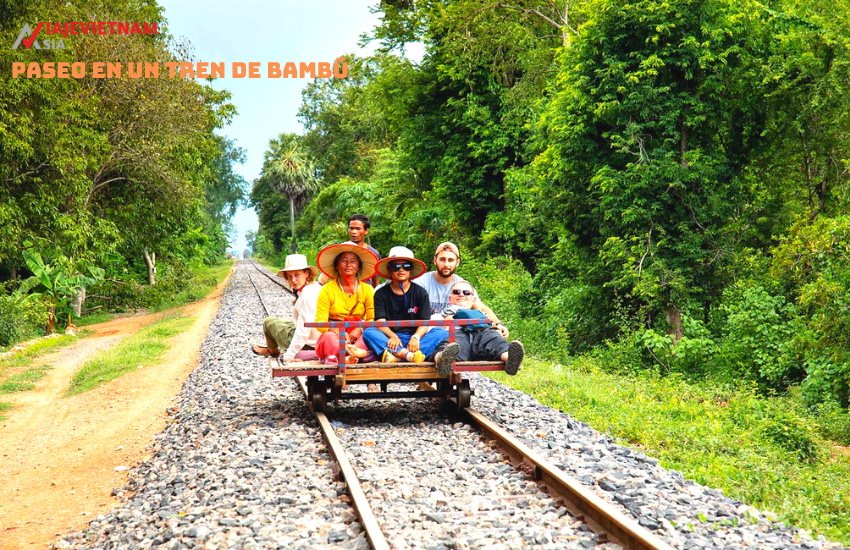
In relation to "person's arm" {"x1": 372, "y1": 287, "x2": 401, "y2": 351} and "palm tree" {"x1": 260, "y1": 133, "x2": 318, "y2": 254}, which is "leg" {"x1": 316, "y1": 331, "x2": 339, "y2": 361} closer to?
"person's arm" {"x1": 372, "y1": 287, "x2": 401, "y2": 351}

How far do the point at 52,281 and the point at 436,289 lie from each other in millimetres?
17151

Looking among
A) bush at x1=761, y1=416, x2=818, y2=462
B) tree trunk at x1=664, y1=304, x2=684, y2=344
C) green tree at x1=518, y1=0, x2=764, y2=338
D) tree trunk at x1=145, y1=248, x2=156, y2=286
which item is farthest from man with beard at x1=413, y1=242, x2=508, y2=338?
tree trunk at x1=145, y1=248, x2=156, y2=286

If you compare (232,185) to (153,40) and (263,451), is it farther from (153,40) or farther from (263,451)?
(263,451)

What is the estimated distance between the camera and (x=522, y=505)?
200 inches

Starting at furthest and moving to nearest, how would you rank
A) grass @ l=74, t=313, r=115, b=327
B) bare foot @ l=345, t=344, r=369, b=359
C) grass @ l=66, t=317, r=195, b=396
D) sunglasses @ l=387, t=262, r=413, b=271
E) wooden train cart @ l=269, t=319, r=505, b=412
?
grass @ l=74, t=313, r=115, b=327 < grass @ l=66, t=317, r=195, b=396 < sunglasses @ l=387, t=262, r=413, b=271 < bare foot @ l=345, t=344, r=369, b=359 < wooden train cart @ l=269, t=319, r=505, b=412

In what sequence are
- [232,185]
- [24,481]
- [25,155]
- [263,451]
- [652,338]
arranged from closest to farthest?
[263,451] → [24,481] → [652,338] → [25,155] → [232,185]

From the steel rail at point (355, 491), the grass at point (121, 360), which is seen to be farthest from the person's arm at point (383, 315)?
the grass at point (121, 360)

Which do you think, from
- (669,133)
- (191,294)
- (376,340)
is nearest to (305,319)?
(376,340)

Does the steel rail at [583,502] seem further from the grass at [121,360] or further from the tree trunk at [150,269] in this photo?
the tree trunk at [150,269]

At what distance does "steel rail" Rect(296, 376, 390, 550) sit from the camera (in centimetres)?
434

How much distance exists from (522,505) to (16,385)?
12.2m

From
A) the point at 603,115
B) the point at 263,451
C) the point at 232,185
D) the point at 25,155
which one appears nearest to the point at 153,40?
the point at 25,155

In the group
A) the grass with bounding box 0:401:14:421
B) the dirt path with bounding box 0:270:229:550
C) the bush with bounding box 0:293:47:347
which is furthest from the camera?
the bush with bounding box 0:293:47:347

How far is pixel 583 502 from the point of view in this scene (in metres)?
4.83
